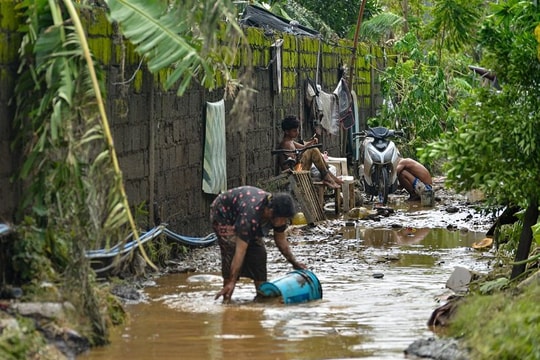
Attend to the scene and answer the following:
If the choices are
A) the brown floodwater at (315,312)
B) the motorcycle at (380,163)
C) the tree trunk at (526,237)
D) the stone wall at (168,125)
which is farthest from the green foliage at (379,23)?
the tree trunk at (526,237)

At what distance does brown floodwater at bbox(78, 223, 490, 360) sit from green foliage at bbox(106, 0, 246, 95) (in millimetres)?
1936

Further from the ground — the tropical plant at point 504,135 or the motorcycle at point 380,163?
the tropical plant at point 504,135

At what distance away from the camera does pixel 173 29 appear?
921 centimetres

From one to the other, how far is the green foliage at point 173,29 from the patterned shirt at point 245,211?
149 centimetres

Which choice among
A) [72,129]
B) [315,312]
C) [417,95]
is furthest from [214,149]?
[417,95]

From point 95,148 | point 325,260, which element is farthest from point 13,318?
point 325,260

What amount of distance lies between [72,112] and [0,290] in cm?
141

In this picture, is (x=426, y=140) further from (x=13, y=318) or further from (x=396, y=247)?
(x=13, y=318)

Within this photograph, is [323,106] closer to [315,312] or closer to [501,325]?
[315,312]

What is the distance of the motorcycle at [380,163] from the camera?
19188mm

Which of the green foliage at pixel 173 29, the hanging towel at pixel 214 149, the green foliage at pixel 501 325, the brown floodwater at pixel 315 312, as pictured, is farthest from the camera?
the hanging towel at pixel 214 149

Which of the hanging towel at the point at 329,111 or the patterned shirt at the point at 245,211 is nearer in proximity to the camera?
the patterned shirt at the point at 245,211

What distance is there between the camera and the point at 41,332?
316 inches

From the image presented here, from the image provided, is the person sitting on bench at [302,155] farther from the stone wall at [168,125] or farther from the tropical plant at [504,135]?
the tropical plant at [504,135]
